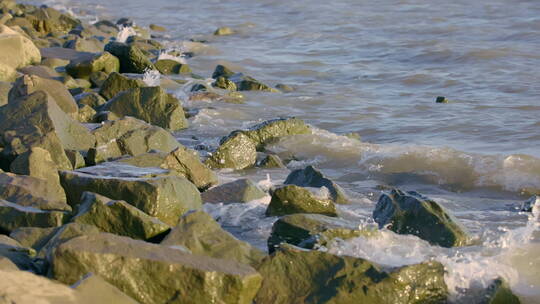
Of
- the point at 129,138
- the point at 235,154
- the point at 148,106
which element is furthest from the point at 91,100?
the point at 129,138

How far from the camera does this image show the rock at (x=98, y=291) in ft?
8.41

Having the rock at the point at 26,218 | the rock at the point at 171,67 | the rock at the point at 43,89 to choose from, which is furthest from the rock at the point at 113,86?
the rock at the point at 26,218

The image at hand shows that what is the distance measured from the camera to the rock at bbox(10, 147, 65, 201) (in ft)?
14.2

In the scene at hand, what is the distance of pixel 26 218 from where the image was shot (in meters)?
3.60

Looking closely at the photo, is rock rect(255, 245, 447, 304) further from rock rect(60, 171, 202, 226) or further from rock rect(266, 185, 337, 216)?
rock rect(266, 185, 337, 216)

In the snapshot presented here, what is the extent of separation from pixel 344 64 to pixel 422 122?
14.1ft

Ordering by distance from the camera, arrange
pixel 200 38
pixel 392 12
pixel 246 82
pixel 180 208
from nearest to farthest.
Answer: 1. pixel 180 208
2. pixel 246 82
3. pixel 200 38
4. pixel 392 12

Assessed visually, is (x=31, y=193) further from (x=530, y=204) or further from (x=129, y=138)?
(x=530, y=204)

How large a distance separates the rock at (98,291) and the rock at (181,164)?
2.13 metres

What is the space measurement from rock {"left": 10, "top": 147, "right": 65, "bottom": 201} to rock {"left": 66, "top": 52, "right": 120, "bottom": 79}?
4.13 m

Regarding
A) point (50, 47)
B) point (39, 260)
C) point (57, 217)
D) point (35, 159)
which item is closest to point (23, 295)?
point (39, 260)

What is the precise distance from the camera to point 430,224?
4.05m

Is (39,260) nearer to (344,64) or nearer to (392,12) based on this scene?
(344,64)

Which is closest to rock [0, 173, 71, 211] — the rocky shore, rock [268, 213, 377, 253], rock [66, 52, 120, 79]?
the rocky shore
